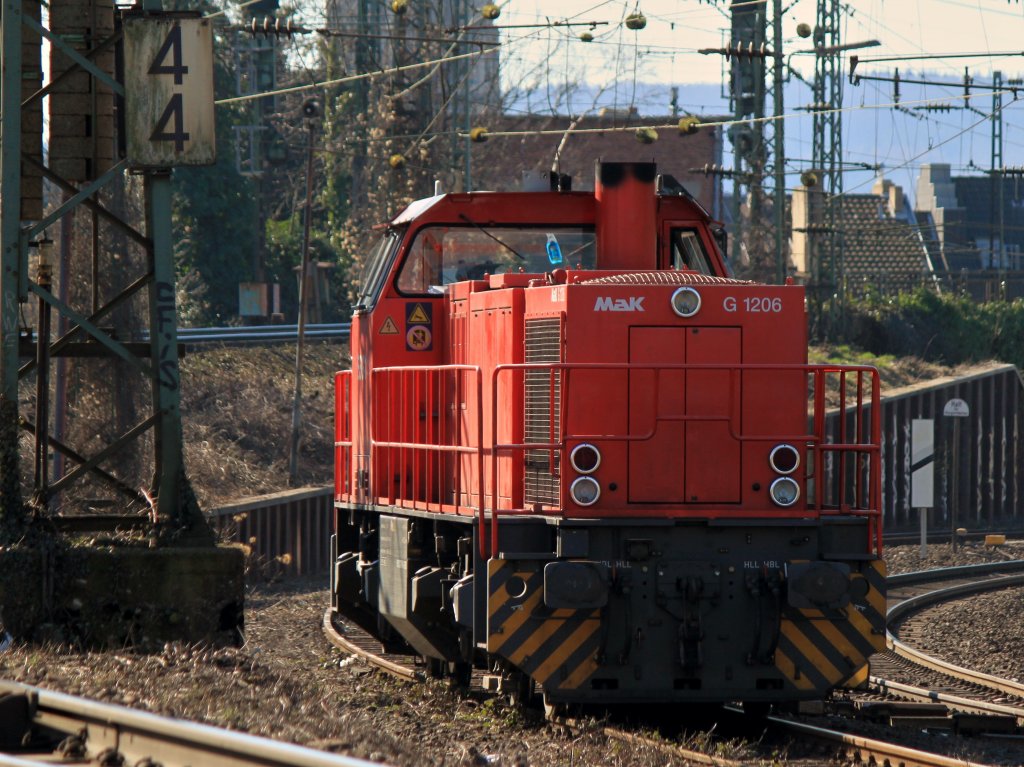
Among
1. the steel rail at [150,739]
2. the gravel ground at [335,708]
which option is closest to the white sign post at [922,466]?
the gravel ground at [335,708]

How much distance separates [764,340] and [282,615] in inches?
340

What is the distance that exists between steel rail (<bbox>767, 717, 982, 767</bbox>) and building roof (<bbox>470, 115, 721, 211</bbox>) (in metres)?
39.6

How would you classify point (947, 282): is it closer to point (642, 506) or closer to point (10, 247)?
point (642, 506)

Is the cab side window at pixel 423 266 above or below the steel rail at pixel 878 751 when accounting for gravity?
above

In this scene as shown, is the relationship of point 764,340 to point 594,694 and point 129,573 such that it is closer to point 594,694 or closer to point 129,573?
point 594,694

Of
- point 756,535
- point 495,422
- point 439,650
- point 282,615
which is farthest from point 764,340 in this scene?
point 282,615

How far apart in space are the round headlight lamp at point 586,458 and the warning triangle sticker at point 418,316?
2393 millimetres

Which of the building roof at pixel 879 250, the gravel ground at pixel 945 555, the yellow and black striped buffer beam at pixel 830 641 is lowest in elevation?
the gravel ground at pixel 945 555

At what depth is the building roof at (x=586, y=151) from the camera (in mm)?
49844

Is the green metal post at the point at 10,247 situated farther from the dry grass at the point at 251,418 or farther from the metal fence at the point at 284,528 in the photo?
the dry grass at the point at 251,418

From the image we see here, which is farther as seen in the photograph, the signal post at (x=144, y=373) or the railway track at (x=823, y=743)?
the signal post at (x=144, y=373)

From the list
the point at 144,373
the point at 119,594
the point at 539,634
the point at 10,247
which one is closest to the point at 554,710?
the point at 539,634

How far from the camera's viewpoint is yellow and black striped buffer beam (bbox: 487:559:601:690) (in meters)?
7.95

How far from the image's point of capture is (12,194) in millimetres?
9414
